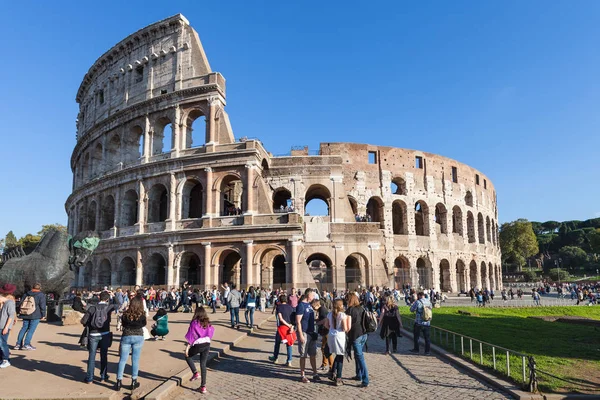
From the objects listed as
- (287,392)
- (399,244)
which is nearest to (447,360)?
(287,392)

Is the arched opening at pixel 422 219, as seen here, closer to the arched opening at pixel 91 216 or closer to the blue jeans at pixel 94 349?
the arched opening at pixel 91 216

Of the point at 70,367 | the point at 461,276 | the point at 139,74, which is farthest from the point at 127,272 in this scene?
the point at 461,276

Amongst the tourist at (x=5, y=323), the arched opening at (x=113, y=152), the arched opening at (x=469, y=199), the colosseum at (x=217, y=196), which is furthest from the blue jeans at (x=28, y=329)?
the arched opening at (x=469, y=199)

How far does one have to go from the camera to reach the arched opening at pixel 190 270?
27766mm

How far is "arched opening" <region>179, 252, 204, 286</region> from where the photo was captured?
27766 millimetres

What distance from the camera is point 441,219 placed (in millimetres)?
37719

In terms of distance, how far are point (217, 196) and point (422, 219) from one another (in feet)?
63.0

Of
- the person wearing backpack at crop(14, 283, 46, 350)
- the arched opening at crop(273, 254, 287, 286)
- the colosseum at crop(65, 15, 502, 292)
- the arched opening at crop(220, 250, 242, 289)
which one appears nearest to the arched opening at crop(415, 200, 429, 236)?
the colosseum at crop(65, 15, 502, 292)

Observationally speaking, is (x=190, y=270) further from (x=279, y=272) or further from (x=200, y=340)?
(x=200, y=340)

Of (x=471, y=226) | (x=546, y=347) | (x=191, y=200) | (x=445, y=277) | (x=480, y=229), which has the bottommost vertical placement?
(x=546, y=347)

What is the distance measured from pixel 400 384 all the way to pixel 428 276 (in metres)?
27.9

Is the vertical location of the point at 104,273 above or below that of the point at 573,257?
below

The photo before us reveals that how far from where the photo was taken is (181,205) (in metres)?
28.5

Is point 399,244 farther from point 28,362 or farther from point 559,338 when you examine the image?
point 28,362
